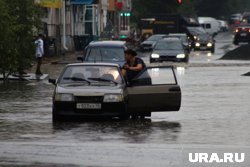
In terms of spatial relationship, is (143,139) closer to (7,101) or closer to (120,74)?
(120,74)

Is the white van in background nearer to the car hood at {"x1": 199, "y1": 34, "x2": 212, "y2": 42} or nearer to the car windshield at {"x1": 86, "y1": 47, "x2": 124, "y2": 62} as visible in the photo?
the car hood at {"x1": 199, "y1": 34, "x2": 212, "y2": 42}

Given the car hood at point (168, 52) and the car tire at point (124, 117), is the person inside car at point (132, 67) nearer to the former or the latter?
the car tire at point (124, 117)

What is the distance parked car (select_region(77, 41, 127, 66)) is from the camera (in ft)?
114

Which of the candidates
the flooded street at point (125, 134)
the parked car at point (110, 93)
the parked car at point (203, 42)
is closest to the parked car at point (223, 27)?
the parked car at point (203, 42)

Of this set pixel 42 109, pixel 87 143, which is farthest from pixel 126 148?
pixel 42 109

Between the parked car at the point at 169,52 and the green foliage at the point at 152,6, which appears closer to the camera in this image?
the parked car at the point at 169,52

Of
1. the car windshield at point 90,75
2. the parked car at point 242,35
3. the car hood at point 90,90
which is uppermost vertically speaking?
the car windshield at point 90,75

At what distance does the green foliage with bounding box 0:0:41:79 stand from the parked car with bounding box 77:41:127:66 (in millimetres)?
2715

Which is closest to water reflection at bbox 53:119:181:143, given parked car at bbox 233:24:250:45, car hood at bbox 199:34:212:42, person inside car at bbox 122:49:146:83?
person inside car at bbox 122:49:146:83

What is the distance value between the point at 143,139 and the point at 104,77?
14.4 feet

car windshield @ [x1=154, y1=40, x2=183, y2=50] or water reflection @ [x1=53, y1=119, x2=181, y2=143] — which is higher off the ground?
water reflection @ [x1=53, y1=119, x2=181, y2=143]

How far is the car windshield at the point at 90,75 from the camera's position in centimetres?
2231

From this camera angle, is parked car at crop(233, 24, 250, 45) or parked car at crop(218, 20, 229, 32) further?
parked car at crop(218, 20, 229, 32)

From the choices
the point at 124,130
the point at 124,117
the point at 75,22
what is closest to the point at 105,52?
the point at 124,117
